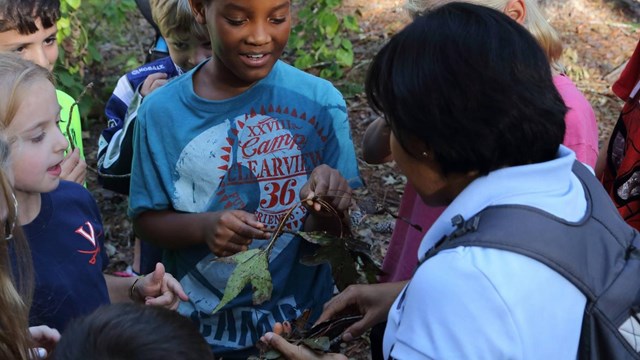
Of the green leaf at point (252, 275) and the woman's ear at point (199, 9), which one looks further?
the woman's ear at point (199, 9)

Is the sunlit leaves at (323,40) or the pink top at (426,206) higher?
the pink top at (426,206)

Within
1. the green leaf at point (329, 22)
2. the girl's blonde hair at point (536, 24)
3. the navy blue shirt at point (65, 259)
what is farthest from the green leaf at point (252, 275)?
the green leaf at point (329, 22)

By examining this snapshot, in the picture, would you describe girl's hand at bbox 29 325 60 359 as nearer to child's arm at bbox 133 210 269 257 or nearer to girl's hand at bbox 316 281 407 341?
child's arm at bbox 133 210 269 257

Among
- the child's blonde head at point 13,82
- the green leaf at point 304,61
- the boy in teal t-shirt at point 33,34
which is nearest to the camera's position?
the child's blonde head at point 13,82

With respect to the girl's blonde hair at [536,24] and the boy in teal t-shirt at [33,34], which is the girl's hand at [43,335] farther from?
the girl's blonde hair at [536,24]

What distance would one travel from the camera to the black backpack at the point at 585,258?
1.60 metres

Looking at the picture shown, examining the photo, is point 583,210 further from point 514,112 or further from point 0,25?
point 0,25

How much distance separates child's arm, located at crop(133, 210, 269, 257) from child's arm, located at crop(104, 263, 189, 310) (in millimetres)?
177

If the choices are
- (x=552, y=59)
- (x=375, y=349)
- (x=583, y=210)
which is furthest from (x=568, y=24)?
(x=583, y=210)

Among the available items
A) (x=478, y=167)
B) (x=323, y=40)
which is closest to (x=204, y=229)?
(x=478, y=167)

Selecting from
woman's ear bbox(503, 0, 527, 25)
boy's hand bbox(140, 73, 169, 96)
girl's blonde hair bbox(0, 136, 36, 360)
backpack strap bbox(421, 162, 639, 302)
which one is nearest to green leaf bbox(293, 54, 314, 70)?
boy's hand bbox(140, 73, 169, 96)

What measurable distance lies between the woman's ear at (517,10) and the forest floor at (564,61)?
2059 mm

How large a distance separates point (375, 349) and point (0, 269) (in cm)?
130

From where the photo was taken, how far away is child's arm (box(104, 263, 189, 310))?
2.43 meters
